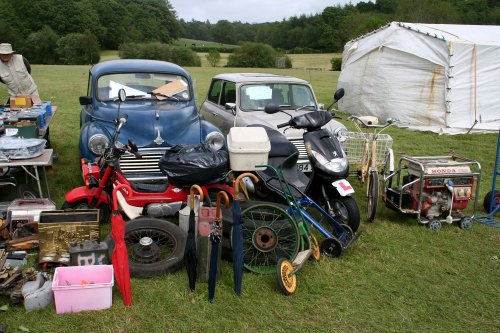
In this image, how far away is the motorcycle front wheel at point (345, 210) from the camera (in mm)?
4945

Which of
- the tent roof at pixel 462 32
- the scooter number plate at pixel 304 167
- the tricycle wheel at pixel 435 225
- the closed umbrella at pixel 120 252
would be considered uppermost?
the tent roof at pixel 462 32

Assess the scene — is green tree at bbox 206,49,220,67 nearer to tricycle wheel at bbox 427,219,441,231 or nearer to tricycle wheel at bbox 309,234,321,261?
tricycle wheel at bbox 427,219,441,231

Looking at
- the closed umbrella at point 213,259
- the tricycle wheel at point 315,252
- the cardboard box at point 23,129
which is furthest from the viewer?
the cardboard box at point 23,129

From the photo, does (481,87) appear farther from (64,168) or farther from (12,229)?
A: (12,229)

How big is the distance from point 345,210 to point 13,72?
6814mm

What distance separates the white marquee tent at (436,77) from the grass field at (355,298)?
7868mm

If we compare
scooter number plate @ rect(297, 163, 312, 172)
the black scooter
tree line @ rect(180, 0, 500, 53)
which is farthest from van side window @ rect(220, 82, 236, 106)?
tree line @ rect(180, 0, 500, 53)

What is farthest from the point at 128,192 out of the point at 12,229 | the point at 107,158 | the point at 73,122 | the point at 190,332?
the point at 73,122

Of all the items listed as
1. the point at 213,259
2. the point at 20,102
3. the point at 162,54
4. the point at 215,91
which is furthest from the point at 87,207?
the point at 162,54

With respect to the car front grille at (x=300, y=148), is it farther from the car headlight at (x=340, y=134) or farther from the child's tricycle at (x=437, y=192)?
the child's tricycle at (x=437, y=192)

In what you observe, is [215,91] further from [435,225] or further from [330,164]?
[435,225]

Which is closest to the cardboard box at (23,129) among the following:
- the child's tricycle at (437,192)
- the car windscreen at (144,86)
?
the car windscreen at (144,86)

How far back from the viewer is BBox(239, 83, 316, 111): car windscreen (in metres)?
7.74

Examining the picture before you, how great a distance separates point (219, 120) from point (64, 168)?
287 centimetres
